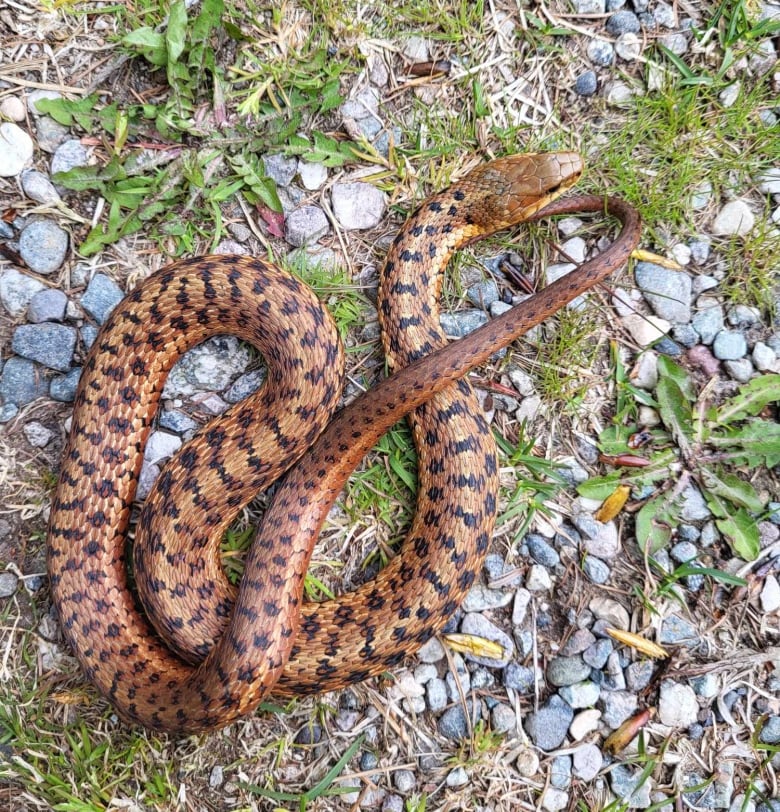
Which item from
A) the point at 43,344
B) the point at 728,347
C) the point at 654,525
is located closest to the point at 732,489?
the point at 654,525

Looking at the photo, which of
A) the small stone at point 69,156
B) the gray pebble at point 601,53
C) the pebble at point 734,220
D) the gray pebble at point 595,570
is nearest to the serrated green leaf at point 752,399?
the pebble at point 734,220

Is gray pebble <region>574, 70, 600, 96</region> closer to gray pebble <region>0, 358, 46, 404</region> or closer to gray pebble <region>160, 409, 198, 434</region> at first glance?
gray pebble <region>160, 409, 198, 434</region>

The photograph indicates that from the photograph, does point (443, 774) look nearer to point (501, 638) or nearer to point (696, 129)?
point (501, 638)

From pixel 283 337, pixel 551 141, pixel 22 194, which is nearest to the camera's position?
pixel 283 337

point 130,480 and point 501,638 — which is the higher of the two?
point 130,480

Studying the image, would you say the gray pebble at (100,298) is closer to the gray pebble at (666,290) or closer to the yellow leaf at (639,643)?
the gray pebble at (666,290)

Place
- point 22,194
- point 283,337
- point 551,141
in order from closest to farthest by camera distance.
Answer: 1. point 283,337
2. point 22,194
3. point 551,141

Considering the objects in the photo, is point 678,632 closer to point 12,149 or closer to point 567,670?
point 567,670

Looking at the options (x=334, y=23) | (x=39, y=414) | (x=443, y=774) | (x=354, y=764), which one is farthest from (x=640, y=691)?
(x=334, y=23)
